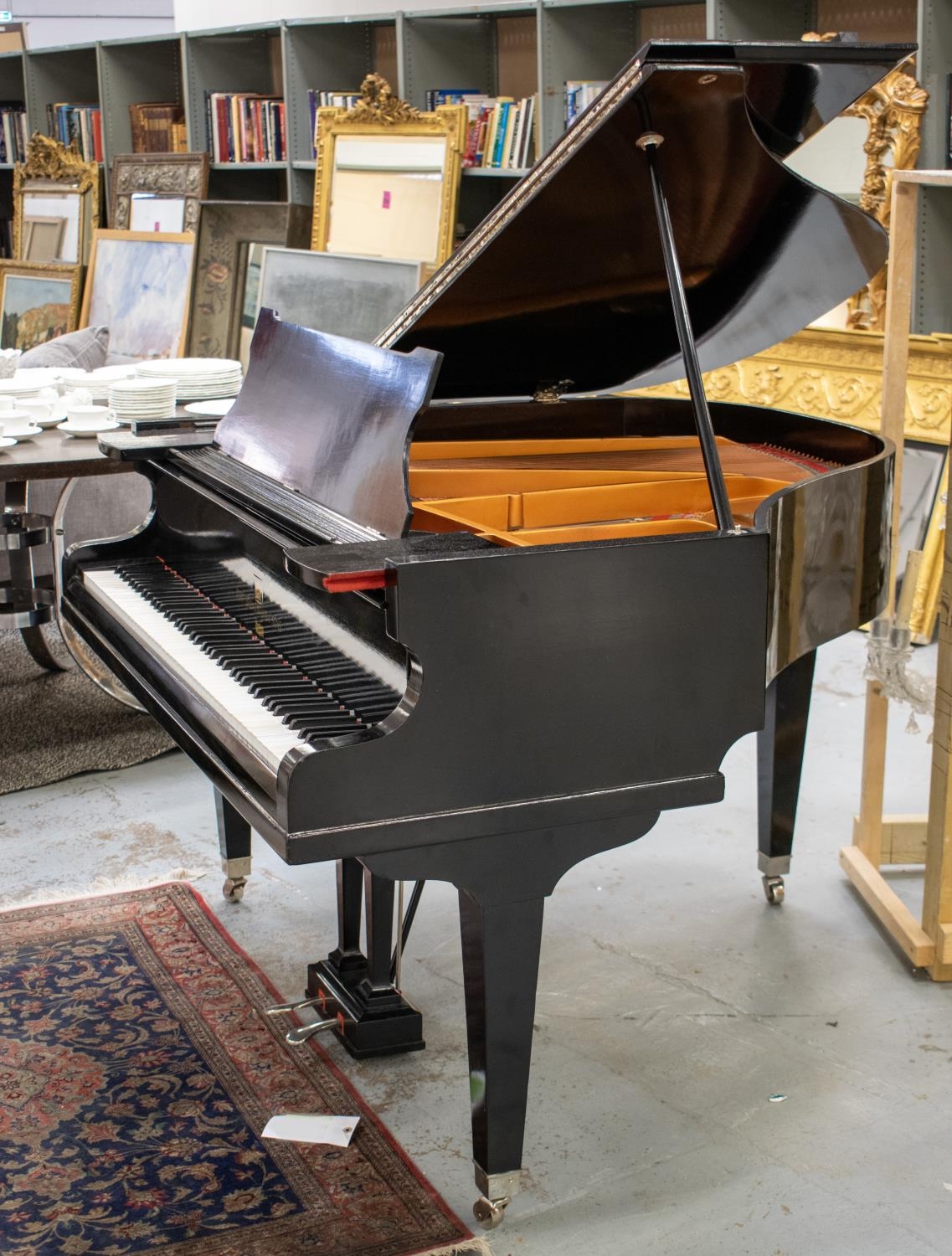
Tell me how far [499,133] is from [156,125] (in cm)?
285

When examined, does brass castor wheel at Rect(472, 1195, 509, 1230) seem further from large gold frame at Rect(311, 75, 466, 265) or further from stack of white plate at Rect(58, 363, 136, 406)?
large gold frame at Rect(311, 75, 466, 265)

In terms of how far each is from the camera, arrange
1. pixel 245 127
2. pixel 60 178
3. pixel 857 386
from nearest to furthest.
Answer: pixel 857 386, pixel 245 127, pixel 60 178

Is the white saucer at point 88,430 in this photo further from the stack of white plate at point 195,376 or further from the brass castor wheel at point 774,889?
the brass castor wheel at point 774,889

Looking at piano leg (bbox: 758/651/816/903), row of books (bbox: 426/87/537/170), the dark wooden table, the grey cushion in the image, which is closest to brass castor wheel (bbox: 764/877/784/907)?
piano leg (bbox: 758/651/816/903)

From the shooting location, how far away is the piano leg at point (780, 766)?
121 inches

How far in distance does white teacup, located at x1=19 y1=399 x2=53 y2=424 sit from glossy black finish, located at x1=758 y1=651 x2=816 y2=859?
2.45m

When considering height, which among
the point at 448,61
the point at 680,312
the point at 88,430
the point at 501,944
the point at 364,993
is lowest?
the point at 364,993

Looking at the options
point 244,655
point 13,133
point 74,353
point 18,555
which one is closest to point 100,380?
point 18,555

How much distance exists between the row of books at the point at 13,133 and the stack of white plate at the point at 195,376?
590 centimetres

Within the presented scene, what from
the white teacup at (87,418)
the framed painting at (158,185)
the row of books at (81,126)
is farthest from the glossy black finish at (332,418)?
the row of books at (81,126)

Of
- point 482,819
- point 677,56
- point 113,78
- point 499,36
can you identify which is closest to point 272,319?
point 677,56

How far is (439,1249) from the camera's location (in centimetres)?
212

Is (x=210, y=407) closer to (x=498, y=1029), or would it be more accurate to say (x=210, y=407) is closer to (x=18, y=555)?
(x=18, y=555)

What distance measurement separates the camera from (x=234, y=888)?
10.8 feet
